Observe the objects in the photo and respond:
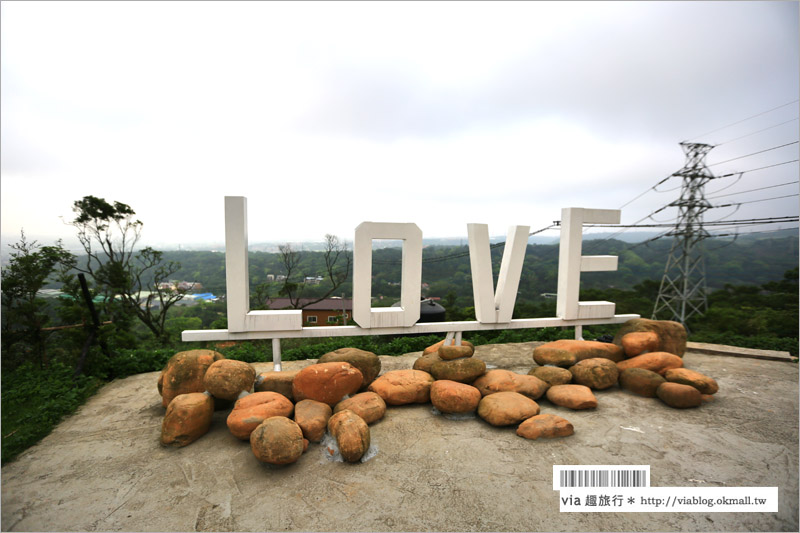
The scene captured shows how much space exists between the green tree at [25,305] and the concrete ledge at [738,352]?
15.0m

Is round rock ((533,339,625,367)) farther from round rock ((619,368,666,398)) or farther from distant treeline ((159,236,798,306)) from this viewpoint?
distant treeline ((159,236,798,306))

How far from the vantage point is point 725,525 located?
9.76 ft

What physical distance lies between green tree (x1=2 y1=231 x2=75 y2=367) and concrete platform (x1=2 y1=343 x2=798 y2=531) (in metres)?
2.55

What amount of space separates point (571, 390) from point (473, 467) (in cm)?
252

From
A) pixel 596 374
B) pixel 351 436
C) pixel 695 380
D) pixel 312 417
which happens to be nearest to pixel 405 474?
pixel 351 436

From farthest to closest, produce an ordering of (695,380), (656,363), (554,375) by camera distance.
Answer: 1. (656,363)
2. (554,375)
3. (695,380)

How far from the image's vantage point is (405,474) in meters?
3.57

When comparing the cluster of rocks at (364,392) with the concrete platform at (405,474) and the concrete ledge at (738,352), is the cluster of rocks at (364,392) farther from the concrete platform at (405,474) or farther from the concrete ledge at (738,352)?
the concrete ledge at (738,352)

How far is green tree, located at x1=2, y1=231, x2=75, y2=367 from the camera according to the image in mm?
6145

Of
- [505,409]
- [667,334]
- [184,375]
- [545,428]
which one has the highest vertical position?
[667,334]

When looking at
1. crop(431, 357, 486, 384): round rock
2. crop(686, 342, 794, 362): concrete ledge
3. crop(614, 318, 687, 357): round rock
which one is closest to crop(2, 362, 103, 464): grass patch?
crop(431, 357, 486, 384): round rock

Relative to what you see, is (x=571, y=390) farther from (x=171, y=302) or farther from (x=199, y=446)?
(x=171, y=302)

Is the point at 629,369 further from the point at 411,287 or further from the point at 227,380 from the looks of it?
the point at 227,380

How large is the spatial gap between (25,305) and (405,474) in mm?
7989
